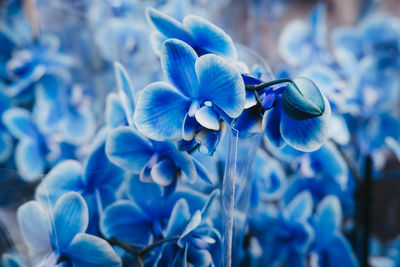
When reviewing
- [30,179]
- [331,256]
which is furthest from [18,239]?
[331,256]

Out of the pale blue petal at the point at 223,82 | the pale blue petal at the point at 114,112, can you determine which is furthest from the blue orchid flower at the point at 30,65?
the pale blue petal at the point at 223,82

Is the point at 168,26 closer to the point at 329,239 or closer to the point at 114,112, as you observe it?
the point at 114,112

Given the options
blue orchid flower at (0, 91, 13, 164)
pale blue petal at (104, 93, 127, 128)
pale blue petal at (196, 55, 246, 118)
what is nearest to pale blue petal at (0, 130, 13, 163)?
blue orchid flower at (0, 91, 13, 164)

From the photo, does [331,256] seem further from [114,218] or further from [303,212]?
[114,218]

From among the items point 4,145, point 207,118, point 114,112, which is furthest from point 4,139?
point 207,118

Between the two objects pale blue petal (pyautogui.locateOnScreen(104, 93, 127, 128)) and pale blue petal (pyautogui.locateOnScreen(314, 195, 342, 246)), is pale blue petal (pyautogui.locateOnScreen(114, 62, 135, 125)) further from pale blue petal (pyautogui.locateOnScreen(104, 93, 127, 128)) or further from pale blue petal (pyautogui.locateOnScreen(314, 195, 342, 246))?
pale blue petal (pyautogui.locateOnScreen(314, 195, 342, 246))

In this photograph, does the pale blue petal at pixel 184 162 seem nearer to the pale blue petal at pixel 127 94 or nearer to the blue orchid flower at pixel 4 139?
the pale blue petal at pixel 127 94
